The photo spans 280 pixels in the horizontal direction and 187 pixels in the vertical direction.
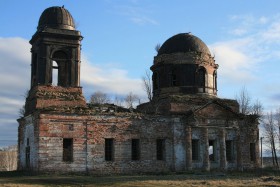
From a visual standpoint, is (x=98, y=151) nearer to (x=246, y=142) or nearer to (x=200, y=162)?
(x=200, y=162)

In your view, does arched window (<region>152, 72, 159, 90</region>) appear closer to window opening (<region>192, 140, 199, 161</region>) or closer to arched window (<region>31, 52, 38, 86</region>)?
window opening (<region>192, 140, 199, 161</region>)

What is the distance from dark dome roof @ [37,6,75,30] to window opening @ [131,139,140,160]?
306 inches

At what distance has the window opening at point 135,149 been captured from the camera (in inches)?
1008

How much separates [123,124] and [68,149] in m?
3.56

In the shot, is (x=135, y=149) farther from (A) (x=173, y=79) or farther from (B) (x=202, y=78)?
(B) (x=202, y=78)

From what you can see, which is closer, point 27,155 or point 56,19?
point 27,155

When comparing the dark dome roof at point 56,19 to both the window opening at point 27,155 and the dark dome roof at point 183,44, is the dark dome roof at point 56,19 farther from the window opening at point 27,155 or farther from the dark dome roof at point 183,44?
the dark dome roof at point 183,44

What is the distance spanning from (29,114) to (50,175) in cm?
446

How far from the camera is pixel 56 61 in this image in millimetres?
25641

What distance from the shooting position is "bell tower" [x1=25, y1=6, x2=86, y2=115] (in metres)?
24.7

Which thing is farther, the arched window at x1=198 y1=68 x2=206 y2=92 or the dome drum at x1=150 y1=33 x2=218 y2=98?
the arched window at x1=198 y1=68 x2=206 y2=92

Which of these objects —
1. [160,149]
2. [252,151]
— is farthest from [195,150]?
[252,151]

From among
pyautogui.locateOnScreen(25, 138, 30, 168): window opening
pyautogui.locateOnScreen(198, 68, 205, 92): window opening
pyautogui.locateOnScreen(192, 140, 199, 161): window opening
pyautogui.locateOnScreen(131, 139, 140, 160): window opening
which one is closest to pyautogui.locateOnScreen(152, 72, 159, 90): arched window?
pyautogui.locateOnScreen(198, 68, 205, 92): window opening

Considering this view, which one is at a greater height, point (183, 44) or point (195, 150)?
point (183, 44)
